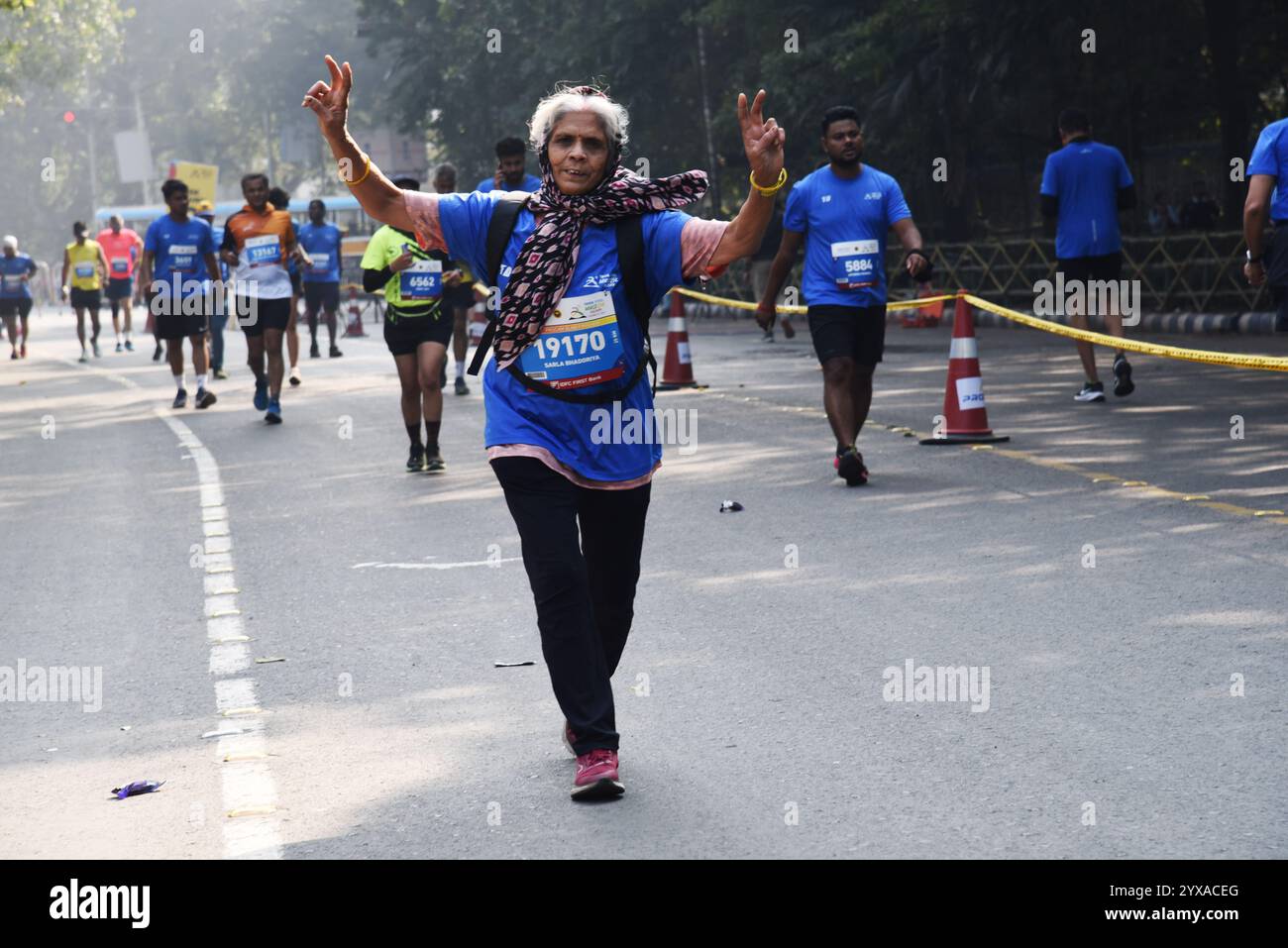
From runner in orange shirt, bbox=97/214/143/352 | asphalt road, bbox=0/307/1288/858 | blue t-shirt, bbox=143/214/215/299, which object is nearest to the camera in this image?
asphalt road, bbox=0/307/1288/858

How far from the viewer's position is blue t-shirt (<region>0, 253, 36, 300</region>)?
30.9m

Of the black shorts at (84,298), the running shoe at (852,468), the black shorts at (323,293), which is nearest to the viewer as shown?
the running shoe at (852,468)

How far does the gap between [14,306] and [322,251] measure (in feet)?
27.0

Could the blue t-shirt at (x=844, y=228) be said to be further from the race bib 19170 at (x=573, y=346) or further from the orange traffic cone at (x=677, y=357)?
the orange traffic cone at (x=677, y=357)

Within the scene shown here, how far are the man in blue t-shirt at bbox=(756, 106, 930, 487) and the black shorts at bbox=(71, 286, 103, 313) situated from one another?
843 inches

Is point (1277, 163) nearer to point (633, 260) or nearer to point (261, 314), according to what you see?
point (633, 260)

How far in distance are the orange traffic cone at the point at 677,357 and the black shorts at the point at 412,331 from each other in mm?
5730

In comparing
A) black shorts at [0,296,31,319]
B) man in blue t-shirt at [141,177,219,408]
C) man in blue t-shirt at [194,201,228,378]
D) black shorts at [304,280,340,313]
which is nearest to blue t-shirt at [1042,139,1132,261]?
man in blue t-shirt at [141,177,219,408]

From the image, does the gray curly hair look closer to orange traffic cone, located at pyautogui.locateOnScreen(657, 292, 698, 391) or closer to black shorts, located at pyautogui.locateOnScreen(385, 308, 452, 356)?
black shorts, located at pyautogui.locateOnScreen(385, 308, 452, 356)

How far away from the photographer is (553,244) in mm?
5148

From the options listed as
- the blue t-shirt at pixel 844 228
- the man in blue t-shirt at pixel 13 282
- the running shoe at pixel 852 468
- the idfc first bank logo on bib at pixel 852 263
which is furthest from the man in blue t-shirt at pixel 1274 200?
the man in blue t-shirt at pixel 13 282

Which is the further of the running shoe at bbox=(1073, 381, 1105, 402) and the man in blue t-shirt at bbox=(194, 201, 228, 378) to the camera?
the man in blue t-shirt at bbox=(194, 201, 228, 378)

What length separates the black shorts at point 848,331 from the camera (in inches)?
422
